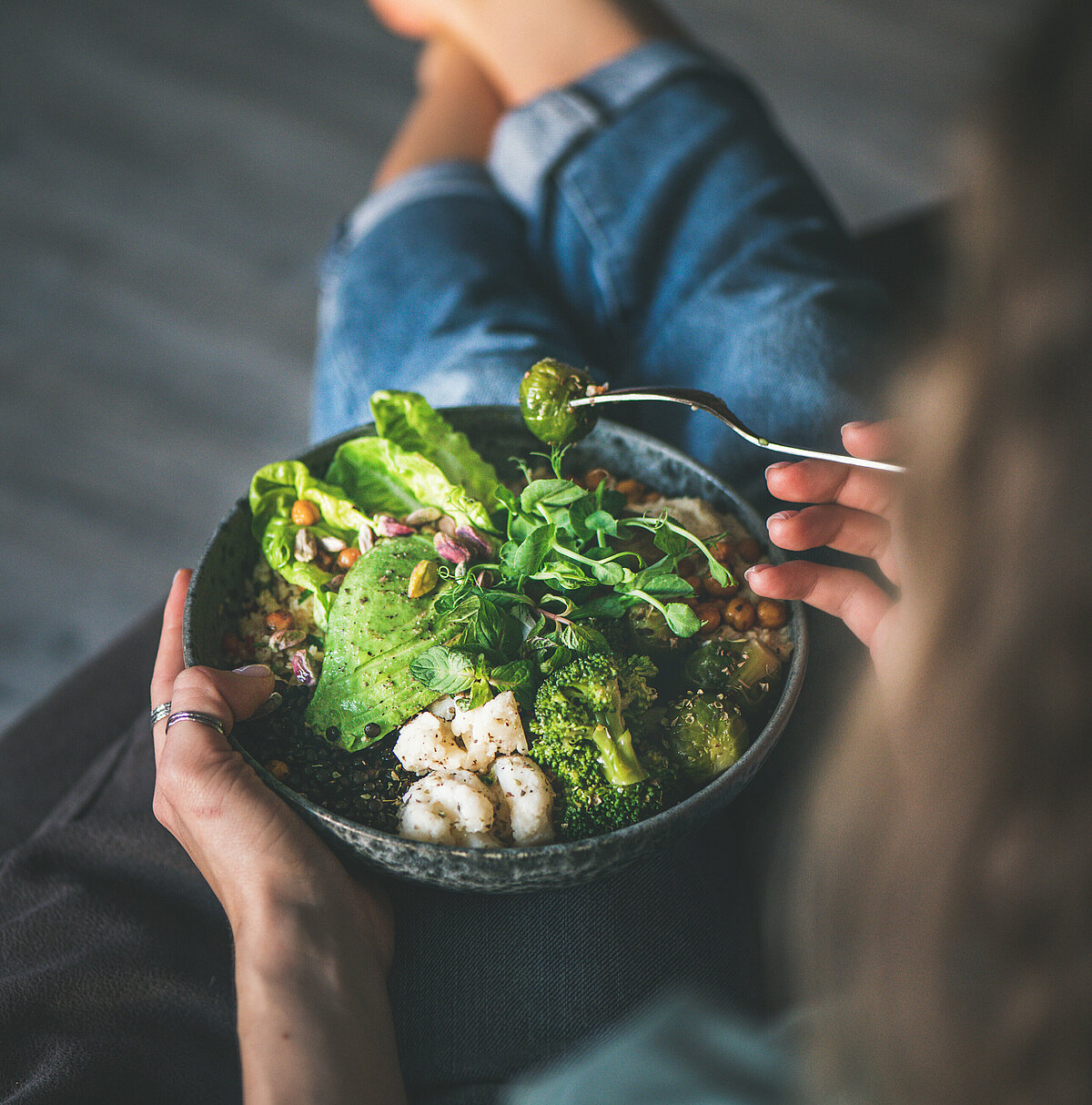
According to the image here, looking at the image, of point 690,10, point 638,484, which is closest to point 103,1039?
point 638,484

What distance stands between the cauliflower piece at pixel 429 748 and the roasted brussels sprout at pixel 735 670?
202 millimetres

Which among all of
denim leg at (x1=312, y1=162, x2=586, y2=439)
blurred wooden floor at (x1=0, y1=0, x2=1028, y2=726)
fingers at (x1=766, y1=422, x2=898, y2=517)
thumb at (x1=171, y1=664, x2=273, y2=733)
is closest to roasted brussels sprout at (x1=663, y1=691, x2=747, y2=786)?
fingers at (x1=766, y1=422, x2=898, y2=517)

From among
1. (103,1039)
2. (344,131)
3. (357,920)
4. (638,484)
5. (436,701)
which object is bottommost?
(103,1039)

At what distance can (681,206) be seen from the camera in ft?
3.78

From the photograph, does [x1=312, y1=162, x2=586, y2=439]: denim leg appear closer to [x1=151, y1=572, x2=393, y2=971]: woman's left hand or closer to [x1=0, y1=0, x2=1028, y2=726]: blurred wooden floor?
[x1=151, y1=572, x2=393, y2=971]: woman's left hand

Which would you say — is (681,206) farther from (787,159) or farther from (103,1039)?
(103,1039)

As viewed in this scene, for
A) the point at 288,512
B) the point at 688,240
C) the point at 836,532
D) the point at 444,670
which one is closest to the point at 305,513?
the point at 288,512

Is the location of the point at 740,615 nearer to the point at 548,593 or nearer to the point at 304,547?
the point at 548,593

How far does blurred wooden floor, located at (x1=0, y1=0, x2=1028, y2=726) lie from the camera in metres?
1.76

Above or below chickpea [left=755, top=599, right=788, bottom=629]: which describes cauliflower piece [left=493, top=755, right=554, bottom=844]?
below

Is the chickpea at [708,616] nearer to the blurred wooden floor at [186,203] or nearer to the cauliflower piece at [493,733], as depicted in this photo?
the cauliflower piece at [493,733]

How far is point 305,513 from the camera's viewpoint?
0.80 meters

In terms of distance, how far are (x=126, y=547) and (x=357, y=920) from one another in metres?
1.30

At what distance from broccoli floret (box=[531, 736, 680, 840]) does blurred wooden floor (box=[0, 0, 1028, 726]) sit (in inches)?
50.3
